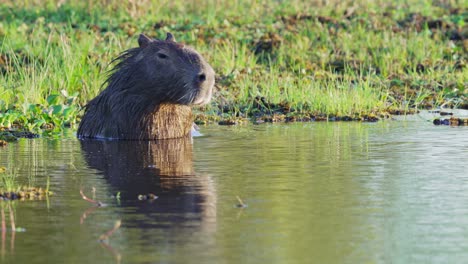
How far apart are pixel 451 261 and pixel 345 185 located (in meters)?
2.60

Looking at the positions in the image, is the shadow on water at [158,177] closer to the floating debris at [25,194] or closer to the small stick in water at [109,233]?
the small stick in water at [109,233]

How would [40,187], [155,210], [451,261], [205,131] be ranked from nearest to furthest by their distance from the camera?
[451,261] → [155,210] → [40,187] → [205,131]

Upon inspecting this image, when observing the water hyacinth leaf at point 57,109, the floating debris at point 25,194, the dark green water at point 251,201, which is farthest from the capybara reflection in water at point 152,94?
the floating debris at point 25,194

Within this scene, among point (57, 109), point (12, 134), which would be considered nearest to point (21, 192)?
point (12, 134)

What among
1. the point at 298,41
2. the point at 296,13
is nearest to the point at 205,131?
the point at 298,41

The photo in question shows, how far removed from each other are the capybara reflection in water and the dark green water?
0.40 m

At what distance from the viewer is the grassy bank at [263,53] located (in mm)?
14461

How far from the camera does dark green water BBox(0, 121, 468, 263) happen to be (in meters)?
6.08

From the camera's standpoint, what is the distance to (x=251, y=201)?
7.62 m

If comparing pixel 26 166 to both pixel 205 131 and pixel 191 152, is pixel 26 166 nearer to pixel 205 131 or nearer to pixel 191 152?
pixel 191 152

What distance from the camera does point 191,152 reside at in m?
10.8

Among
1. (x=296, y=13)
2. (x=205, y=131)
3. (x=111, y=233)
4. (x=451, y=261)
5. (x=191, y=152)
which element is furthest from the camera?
(x=296, y=13)

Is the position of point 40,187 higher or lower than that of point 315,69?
lower

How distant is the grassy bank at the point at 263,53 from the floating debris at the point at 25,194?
476cm
